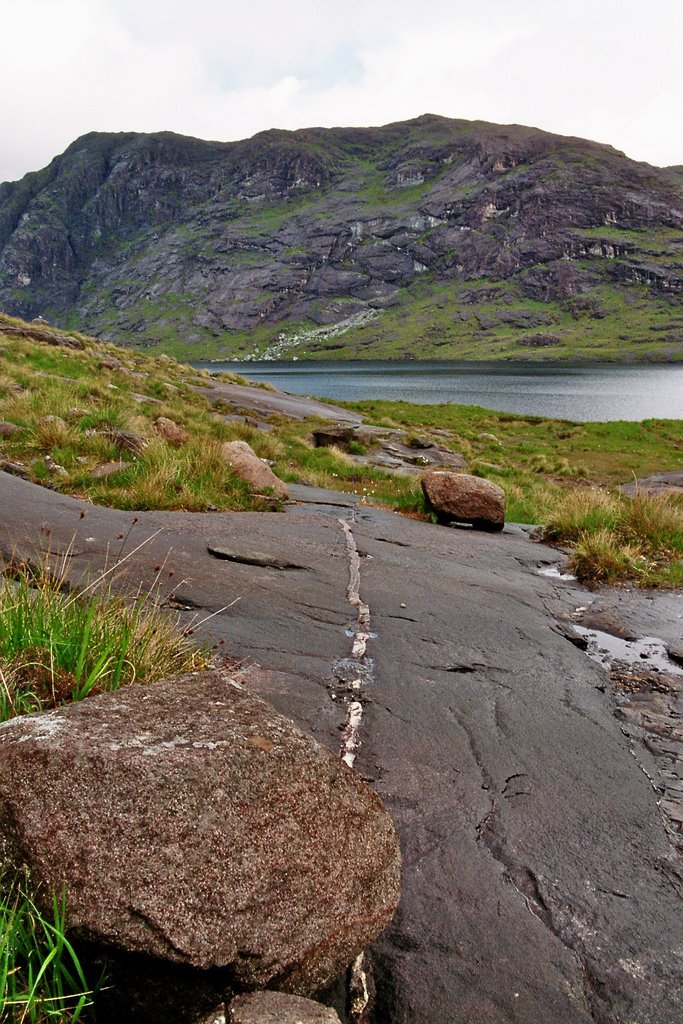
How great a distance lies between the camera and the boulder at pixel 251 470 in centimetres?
1288

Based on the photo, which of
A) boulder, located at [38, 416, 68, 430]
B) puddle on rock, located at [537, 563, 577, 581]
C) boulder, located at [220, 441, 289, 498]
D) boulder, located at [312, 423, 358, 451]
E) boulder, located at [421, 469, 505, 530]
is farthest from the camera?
boulder, located at [312, 423, 358, 451]

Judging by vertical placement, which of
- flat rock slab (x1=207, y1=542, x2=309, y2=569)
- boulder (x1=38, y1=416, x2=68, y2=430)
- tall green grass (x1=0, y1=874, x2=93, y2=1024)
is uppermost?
boulder (x1=38, y1=416, x2=68, y2=430)

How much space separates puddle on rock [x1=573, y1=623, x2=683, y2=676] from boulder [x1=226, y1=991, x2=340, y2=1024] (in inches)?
225

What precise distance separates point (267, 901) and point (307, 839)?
0.30 meters

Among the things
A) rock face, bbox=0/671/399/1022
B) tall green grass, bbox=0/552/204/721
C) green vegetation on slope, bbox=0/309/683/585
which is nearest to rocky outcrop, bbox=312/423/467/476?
green vegetation on slope, bbox=0/309/683/585

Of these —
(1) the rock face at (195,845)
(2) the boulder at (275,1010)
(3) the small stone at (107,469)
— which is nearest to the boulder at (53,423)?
(3) the small stone at (107,469)

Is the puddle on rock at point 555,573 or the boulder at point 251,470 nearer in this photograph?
the puddle on rock at point 555,573

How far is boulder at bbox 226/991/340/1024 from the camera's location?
2.14 metres

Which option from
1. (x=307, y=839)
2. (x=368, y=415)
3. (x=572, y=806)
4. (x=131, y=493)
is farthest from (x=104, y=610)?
(x=368, y=415)

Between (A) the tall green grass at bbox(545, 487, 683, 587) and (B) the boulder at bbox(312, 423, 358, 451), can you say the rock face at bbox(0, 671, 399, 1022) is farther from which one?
(B) the boulder at bbox(312, 423, 358, 451)

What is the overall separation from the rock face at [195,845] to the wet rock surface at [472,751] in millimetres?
706

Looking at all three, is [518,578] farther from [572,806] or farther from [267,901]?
[267,901]

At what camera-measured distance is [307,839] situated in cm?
268

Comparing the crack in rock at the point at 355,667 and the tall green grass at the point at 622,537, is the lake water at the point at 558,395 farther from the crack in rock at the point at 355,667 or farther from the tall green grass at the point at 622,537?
the crack in rock at the point at 355,667
